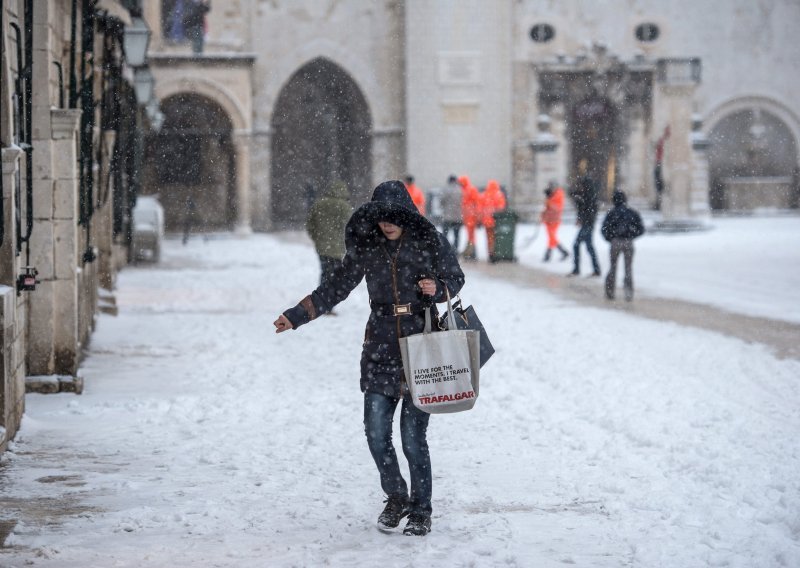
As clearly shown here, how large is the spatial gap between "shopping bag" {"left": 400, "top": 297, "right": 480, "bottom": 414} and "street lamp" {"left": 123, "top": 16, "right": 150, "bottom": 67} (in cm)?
1000

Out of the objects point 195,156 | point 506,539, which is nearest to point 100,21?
point 506,539

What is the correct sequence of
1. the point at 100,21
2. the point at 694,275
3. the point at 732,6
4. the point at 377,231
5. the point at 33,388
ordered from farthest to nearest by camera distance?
the point at 732,6 → the point at 694,275 → the point at 100,21 → the point at 33,388 → the point at 377,231

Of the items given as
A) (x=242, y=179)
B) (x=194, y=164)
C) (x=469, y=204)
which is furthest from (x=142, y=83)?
(x=194, y=164)

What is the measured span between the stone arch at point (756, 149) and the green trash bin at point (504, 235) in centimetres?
1858

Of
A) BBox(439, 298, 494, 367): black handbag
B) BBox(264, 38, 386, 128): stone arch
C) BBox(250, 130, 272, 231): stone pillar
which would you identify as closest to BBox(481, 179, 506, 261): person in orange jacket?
BBox(250, 130, 272, 231): stone pillar

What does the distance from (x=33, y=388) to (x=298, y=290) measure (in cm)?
867

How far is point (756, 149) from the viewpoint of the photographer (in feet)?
132

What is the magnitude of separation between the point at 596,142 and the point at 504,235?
54.4ft

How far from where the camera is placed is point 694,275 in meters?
19.9

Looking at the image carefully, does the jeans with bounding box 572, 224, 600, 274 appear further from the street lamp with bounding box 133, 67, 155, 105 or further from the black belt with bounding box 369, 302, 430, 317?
the black belt with bounding box 369, 302, 430, 317

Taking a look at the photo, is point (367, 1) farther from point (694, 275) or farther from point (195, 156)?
point (694, 275)

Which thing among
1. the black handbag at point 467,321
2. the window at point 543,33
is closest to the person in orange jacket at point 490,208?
the window at point 543,33

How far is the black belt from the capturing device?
5504 millimetres

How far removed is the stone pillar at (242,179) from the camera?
3422 cm
